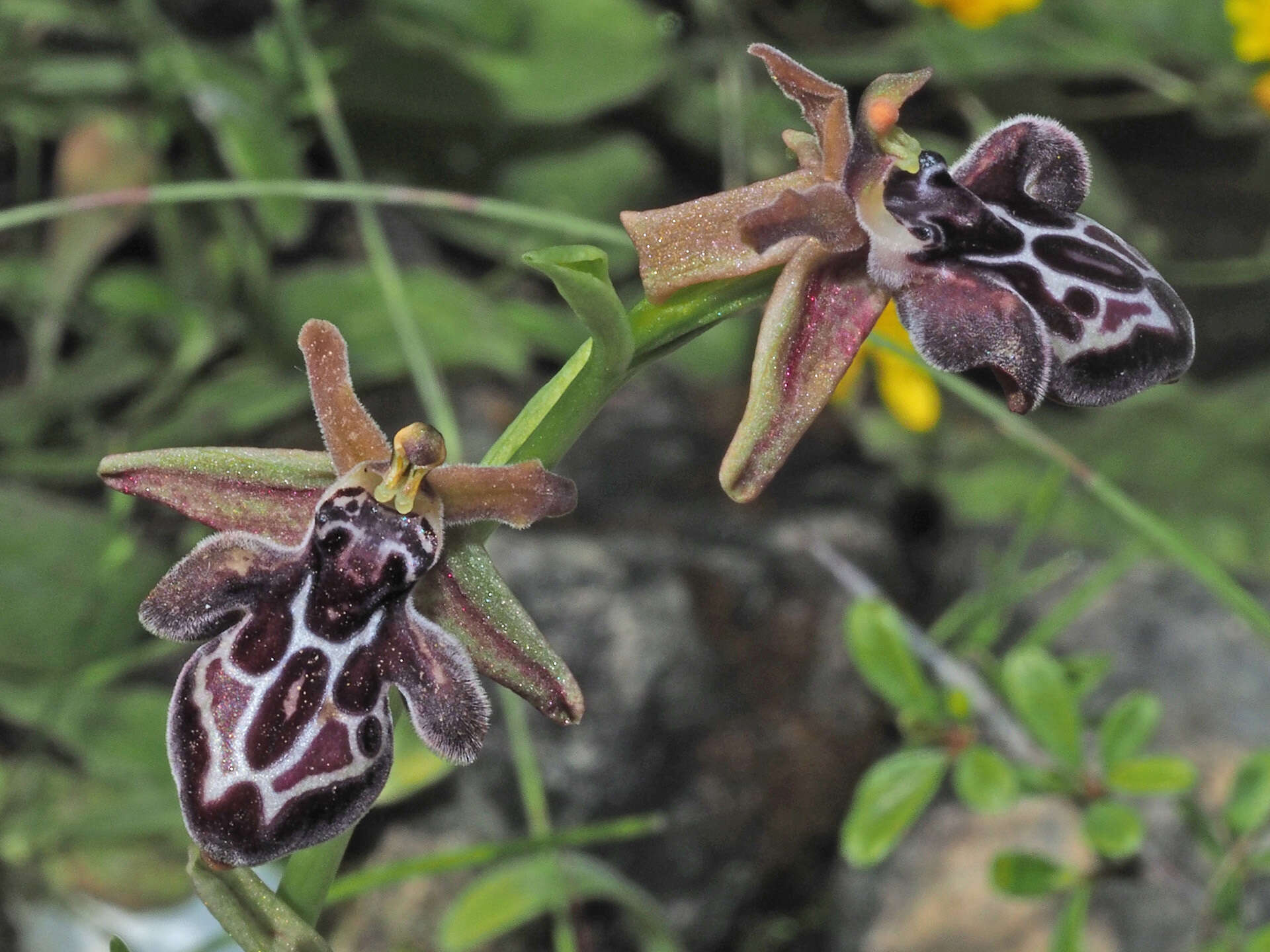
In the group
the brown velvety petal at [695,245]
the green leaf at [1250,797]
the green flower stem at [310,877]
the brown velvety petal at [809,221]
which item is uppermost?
the brown velvety petal at [809,221]

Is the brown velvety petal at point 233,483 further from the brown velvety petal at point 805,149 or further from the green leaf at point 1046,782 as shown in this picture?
the green leaf at point 1046,782

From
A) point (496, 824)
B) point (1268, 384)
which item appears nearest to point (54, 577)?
point (496, 824)

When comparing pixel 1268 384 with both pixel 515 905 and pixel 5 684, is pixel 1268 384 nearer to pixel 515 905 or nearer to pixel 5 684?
pixel 515 905

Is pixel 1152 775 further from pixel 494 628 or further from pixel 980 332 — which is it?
pixel 494 628

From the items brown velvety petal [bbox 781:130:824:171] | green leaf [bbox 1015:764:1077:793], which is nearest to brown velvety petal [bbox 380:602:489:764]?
brown velvety petal [bbox 781:130:824:171]

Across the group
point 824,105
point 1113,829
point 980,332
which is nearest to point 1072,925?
point 1113,829

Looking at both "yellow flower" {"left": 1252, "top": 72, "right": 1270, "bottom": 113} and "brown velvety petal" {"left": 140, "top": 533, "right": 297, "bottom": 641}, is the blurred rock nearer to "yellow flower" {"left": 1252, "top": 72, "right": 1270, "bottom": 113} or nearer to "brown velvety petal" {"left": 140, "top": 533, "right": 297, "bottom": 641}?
"yellow flower" {"left": 1252, "top": 72, "right": 1270, "bottom": 113}

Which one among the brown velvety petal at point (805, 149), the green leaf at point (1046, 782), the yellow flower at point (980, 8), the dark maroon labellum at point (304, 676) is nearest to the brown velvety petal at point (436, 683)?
the dark maroon labellum at point (304, 676)
